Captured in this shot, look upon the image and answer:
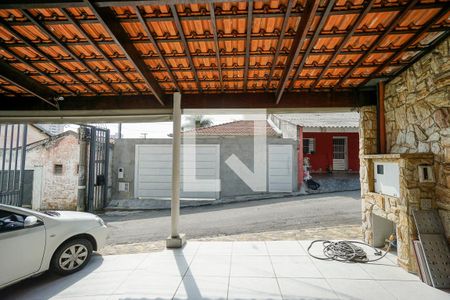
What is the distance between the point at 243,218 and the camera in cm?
851

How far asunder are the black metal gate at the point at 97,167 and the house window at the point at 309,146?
39.5 feet

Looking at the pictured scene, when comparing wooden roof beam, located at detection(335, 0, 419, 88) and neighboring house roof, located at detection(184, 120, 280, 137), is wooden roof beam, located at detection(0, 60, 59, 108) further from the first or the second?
neighboring house roof, located at detection(184, 120, 280, 137)

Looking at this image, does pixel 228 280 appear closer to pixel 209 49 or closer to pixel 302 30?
pixel 209 49

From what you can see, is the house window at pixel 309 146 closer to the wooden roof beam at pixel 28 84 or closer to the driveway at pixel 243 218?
the driveway at pixel 243 218

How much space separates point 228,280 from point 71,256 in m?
3.01

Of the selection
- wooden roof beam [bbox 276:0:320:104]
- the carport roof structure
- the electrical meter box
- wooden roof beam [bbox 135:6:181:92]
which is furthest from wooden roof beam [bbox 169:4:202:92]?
the electrical meter box

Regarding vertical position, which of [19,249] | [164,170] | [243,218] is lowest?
[243,218]

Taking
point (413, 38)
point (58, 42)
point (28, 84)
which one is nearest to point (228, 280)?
point (58, 42)

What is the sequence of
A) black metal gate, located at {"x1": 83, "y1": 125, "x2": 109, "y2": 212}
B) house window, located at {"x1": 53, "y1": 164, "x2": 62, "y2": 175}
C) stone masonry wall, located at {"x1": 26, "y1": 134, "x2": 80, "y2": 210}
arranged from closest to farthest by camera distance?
black metal gate, located at {"x1": 83, "y1": 125, "x2": 109, "y2": 212}, stone masonry wall, located at {"x1": 26, "y1": 134, "x2": 80, "y2": 210}, house window, located at {"x1": 53, "y1": 164, "x2": 62, "y2": 175}

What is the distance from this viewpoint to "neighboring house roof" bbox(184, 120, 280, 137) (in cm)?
1338

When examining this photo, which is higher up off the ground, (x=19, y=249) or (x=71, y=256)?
(x=19, y=249)

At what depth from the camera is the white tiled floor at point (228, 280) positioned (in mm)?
3506

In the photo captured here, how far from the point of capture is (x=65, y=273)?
14.1ft

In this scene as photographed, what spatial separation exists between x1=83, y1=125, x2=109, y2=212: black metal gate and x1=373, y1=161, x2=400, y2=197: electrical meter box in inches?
429
